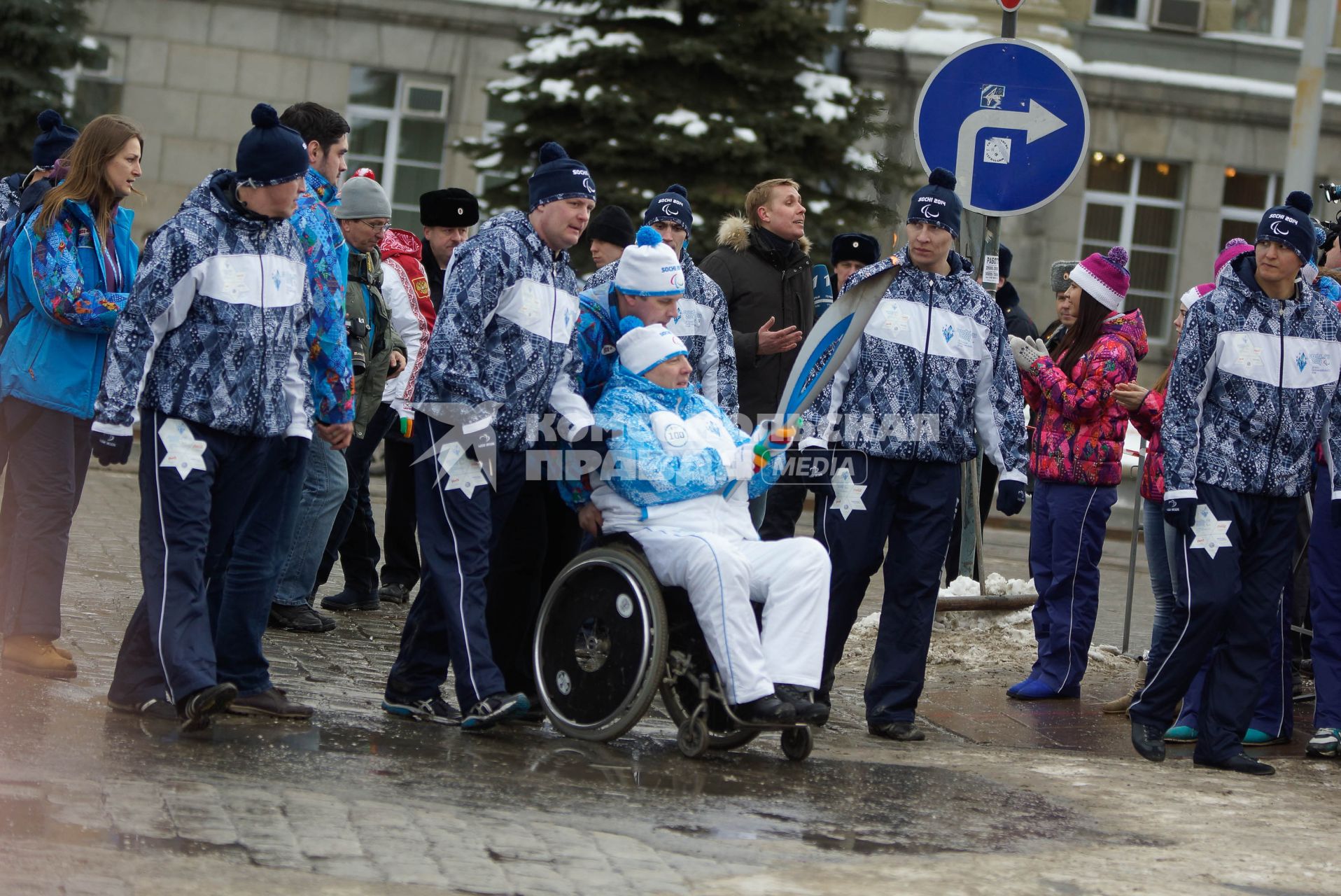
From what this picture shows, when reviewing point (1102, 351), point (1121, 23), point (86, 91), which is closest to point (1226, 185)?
point (1121, 23)

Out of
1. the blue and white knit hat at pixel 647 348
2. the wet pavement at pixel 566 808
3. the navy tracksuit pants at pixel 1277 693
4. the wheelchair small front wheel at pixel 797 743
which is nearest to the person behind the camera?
the wet pavement at pixel 566 808

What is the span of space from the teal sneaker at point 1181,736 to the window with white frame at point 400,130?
17.7 metres

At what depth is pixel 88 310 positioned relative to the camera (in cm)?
682

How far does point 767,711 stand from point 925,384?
1.71 m

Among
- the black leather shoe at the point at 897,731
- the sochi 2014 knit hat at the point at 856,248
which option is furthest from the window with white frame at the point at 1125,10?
the black leather shoe at the point at 897,731

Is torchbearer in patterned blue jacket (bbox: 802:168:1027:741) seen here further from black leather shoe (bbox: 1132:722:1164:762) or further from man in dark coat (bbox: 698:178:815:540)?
man in dark coat (bbox: 698:178:815:540)

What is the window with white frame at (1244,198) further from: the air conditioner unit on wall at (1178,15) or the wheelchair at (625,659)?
the wheelchair at (625,659)

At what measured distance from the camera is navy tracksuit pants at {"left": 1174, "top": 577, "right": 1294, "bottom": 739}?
7527 millimetres

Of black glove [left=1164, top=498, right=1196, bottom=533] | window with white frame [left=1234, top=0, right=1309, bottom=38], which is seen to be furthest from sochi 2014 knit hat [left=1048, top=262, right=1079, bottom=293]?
window with white frame [left=1234, top=0, right=1309, bottom=38]

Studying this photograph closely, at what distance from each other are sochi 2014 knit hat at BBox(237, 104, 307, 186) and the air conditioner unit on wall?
67.9ft

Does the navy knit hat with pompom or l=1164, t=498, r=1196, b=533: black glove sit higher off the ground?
the navy knit hat with pompom

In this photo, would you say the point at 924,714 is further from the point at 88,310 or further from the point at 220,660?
the point at 88,310

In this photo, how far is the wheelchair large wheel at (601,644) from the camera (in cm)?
607

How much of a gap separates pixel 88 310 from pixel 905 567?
325 centimetres
